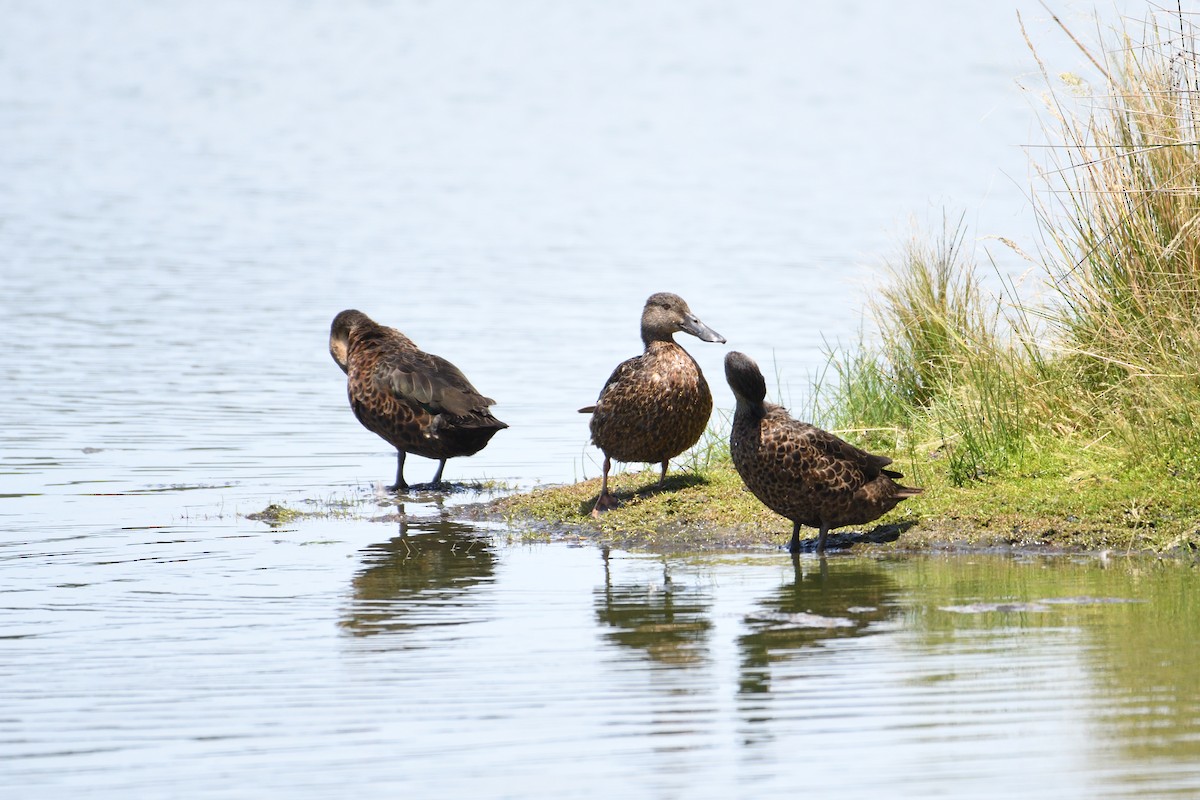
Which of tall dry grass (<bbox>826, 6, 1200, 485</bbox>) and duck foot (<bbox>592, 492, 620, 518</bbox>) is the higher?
tall dry grass (<bbox>826, 6, 1200, 485</bbox>)

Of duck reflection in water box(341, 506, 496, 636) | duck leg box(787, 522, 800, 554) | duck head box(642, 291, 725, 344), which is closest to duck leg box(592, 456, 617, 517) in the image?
duck reflection in water box(341, 506, 496, 636)

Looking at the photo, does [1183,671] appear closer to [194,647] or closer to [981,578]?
[981,578]

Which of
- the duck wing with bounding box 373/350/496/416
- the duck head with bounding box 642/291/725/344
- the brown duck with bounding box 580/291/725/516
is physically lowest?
the brown duck with bounding box 580/291/725/516

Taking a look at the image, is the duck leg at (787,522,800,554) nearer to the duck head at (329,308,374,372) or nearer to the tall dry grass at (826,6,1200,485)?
the tall dry grass at (826,6,1200,485)

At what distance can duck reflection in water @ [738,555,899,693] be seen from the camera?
21.3ft

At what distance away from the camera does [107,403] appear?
15320mm

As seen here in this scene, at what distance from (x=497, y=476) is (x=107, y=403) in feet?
16.3

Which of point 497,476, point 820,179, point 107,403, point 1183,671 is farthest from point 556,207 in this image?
point 1183,671

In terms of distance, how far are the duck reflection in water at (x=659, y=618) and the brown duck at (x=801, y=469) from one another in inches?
28.7

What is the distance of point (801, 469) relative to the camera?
329 inches

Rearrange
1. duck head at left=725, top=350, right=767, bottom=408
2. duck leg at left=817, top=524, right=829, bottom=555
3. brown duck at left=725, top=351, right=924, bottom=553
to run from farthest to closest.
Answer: duck leg at left=817, top=524, right=829, bottom=555 < duck head at left=725, top=350, right=767, bottom=408 < brown duck at left=725, top=351, right=924, bottom=553

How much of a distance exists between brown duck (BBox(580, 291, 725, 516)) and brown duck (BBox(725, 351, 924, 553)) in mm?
1169

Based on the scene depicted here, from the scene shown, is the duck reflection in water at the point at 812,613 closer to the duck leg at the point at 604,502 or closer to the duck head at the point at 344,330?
the duck leg at the point at 604,502

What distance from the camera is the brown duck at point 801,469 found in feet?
27.5
